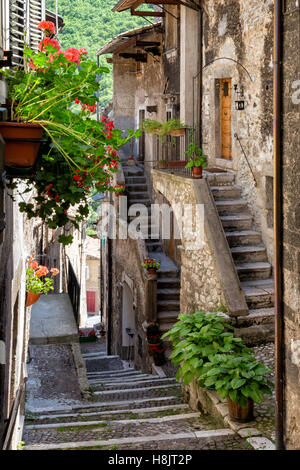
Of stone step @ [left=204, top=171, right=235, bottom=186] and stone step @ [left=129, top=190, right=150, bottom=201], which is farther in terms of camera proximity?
stone step @ [left=129, top=190, right=150, bottom=201]

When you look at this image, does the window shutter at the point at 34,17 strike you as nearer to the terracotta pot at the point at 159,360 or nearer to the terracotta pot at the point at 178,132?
the terracotta pot at the point at 178,132

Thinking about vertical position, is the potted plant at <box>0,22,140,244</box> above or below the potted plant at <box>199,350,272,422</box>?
above

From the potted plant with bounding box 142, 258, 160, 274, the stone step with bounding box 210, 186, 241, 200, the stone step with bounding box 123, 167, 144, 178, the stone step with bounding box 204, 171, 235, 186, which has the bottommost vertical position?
the potted plant with bounding box 142, 258, 160, 274

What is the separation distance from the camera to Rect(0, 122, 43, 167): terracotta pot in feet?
13.3

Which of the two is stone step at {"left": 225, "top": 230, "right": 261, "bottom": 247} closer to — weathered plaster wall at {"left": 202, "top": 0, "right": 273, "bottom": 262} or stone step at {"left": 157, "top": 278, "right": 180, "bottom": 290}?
weathered plaster wall at {"left": 202, "top": 0, "right": 273, "bottom": 262}

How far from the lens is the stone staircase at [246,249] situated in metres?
8.23

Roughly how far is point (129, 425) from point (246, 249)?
11.9 ft

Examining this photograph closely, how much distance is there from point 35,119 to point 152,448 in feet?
11.1

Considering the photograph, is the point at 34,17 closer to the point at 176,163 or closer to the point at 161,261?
the point at 176,163

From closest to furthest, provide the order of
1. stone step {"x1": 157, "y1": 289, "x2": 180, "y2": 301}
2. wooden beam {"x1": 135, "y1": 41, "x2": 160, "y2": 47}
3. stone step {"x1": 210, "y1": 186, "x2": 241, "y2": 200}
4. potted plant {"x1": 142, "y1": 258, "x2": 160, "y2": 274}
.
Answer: stone step {"x1": 210, "y1": 186, "x2": 241, "y2": 200} < potted plant {"x1": 142, "y1": 258, "x2": 160, "y2": 274} < stone step {"x1": 157, "y1": 289, "x2": 180, "y2": 301} < wooden beam {"x1": 135, "y1": 41, "x2": 160, "y2": 47}

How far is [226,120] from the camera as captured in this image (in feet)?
37.9

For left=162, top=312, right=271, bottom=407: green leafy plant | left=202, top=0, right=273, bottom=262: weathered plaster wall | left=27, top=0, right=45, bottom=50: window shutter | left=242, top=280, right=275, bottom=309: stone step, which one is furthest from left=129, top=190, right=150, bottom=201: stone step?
left=27, top=0, right=45, bottom=50: window shutter

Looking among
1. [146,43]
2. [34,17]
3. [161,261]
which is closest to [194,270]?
[34,17]
